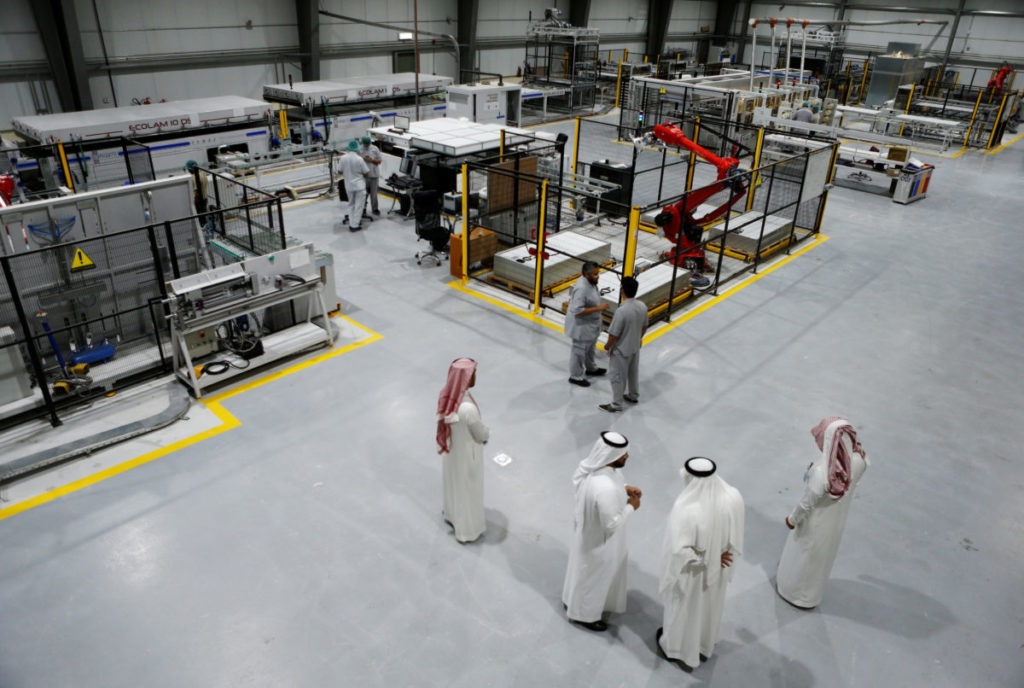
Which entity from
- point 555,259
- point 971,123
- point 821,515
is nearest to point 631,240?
point 555,259

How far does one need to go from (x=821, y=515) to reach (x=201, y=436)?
21.3ft

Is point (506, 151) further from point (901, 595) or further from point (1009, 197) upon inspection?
point (1009, 197)

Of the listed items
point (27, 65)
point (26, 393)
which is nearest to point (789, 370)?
point (26, 393)

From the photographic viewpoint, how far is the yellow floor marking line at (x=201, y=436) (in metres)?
6.56

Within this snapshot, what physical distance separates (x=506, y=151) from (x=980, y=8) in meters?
32.2

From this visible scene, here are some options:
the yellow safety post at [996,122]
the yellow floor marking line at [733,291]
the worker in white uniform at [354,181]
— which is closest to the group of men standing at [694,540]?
the yellow floor marking line at [733,291]

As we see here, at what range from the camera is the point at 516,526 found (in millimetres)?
6371

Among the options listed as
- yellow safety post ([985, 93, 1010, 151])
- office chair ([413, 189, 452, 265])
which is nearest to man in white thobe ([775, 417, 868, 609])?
office chair ([413, 189, 452, 265])

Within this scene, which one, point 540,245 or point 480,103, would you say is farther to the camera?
point 480,103

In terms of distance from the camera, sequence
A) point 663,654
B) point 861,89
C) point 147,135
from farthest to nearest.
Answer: point 861,89 → point 147,135 → point 663,654

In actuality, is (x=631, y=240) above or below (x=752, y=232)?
above

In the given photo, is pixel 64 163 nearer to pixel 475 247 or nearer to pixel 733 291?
pixel 475 247

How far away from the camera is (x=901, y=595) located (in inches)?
227

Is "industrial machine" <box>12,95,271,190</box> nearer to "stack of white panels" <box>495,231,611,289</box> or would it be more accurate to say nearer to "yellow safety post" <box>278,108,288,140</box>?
"yellow safety post" <box>278,108,288,140</box>
